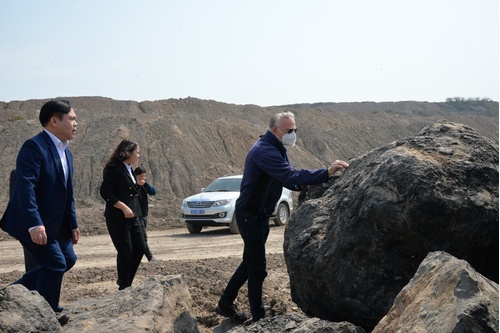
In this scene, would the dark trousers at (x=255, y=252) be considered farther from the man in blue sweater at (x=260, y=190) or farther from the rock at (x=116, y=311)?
the rock at (x=116, y=311)

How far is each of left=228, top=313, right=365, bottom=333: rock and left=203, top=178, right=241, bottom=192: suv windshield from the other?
1286 cm

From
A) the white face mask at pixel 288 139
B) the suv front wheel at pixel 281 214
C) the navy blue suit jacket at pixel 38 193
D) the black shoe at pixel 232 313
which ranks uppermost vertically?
the white face mask at pixel 288 139

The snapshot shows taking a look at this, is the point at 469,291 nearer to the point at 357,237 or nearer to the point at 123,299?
the point at 357,237

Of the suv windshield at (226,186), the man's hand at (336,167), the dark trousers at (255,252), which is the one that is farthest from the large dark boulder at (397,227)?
the suv windshield at (226,186)

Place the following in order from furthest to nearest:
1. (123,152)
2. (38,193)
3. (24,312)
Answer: (123,152) → (38,193) → (24,312)

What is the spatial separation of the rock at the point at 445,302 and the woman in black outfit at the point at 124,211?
142 inches

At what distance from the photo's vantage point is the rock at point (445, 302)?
3.41 m

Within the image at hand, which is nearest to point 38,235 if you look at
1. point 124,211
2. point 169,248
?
point 124,211

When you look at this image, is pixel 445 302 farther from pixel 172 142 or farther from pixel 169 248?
pixel 172 142

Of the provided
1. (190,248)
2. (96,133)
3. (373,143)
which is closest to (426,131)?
(190,248)

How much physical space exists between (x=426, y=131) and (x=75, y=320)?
11.5 ft

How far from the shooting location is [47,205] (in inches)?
206

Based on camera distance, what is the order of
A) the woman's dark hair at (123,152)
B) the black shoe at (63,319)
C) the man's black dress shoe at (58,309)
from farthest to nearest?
the woman's dark hair at (123,152) < the man's black dress shoe at (58,309) < the black shoe at (63,319)

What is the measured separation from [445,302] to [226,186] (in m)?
14.6
